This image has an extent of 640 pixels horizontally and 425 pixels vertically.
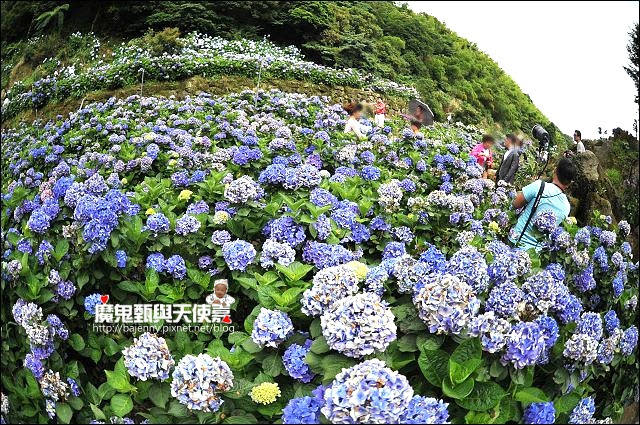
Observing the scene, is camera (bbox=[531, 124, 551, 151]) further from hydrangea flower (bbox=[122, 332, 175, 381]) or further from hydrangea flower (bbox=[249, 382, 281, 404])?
hydrangea flower (bbox=[122, 332, 175, 381])

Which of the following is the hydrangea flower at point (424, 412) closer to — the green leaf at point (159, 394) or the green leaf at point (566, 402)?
the green leaf at point (566, 402)

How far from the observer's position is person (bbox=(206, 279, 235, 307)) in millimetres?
3119

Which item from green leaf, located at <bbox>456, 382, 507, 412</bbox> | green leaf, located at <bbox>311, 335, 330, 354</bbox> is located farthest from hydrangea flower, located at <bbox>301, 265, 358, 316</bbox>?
green leaf, located at <bbox>456, 382, 507, 412</bbox>

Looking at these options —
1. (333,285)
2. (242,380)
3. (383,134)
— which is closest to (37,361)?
(242,380)

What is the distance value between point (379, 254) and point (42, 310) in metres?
1.77

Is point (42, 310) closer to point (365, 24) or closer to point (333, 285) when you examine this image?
point (333, 285)

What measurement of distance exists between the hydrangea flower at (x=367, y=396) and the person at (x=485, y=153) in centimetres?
145

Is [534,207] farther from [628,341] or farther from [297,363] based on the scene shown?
[297,363]

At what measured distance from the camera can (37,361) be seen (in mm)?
3178

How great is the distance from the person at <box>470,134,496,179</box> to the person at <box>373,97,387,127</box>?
0.52m

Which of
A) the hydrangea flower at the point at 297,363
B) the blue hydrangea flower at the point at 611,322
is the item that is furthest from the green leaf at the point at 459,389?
the blue hydrangea flower at the point at 611,322

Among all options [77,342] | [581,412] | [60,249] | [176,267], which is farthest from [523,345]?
[60,249]

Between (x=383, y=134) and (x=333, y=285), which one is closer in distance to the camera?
(x=333, y=285)

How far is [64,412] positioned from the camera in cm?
310
